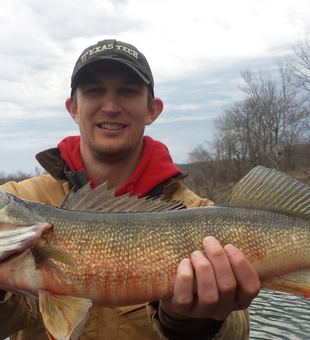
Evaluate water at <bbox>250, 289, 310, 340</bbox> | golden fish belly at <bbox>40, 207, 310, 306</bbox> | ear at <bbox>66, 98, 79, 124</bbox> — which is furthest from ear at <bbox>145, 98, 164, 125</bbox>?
water at <bbox>250, 289, 310, 340</bbox>

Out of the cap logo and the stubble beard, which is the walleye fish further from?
the cap logo

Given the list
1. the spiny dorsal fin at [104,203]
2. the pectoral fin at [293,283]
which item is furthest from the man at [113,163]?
the spiny dorsal fin at [104,203]

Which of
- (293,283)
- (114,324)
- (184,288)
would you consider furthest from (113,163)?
(293,283)

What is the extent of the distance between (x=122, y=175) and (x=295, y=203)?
193 centimetres

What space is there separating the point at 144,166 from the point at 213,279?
182cm

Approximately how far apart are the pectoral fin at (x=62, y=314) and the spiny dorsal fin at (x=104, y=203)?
2.19ft

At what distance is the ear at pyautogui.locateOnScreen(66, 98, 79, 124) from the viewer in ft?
14.3

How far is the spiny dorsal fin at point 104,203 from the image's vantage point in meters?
2.86

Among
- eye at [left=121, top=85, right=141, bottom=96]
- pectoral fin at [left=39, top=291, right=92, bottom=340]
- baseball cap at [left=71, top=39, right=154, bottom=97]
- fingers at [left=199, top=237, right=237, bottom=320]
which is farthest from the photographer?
eye at [left=121, top=85, right=141, bottom=96]

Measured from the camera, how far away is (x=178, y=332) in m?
2.86

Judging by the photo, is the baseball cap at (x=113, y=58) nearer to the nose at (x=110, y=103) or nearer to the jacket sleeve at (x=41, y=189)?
the nose at (x=110, y=103)

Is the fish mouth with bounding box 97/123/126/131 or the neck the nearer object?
the fish mouth with bounding box 97/123/126/131

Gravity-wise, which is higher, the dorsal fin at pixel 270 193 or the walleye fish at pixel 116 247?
the dorsal fin at pixel 270 193

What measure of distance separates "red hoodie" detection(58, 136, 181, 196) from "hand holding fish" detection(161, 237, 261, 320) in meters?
1.48
